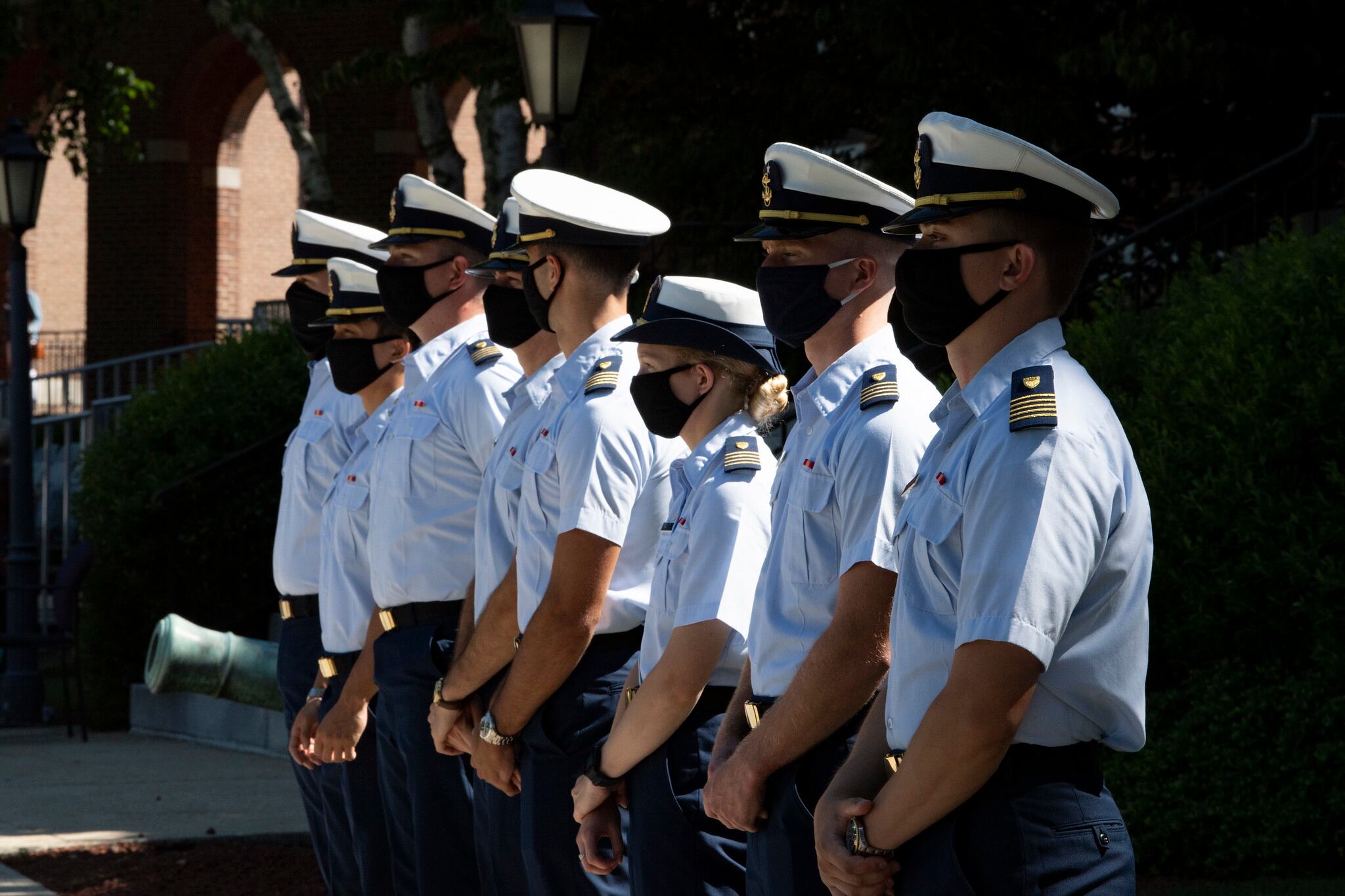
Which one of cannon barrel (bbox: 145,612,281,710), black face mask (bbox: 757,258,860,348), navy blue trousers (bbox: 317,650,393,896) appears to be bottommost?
cannon barrel (bbox: 145,612,281,710)

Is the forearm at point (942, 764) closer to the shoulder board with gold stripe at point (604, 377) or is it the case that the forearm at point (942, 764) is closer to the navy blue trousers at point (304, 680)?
the shoulder board with gold stripe at point (604, 377)

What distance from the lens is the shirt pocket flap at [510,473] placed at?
13.1ft

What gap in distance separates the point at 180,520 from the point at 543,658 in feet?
24.3

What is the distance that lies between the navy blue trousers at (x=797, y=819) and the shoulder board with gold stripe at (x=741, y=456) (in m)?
0.64

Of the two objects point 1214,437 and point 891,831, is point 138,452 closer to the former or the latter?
point 1214,437

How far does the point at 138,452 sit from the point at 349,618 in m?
6.47

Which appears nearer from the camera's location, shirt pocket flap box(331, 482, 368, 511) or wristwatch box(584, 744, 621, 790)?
Result: wristwatch box(584, 744, 621, 790)

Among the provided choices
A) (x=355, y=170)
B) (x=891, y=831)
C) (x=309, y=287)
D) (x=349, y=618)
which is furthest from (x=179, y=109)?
(x=891, y=831)

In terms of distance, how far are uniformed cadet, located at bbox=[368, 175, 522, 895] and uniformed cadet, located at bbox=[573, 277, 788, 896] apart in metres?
0.96

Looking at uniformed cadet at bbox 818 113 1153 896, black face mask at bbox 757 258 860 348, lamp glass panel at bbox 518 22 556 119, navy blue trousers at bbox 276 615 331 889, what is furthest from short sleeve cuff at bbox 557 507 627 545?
lamp glass panel at bbox 518 22 556 119

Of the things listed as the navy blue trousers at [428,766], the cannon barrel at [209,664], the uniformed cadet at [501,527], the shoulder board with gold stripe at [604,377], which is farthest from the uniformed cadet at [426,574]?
the cannon barrel at [209,664]

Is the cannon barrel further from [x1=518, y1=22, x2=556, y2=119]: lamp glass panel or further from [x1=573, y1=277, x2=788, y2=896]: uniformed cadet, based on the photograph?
[x1=573, y1=277, x2=788, y2=896]: uniformed cadet

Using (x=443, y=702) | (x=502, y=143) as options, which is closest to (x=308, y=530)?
(x=443, y=702)

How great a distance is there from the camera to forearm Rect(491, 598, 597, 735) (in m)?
3.65
